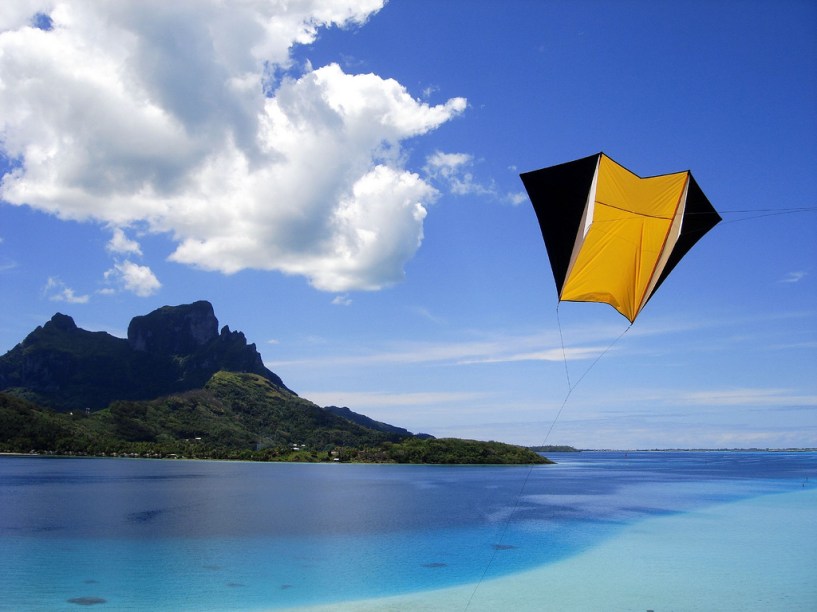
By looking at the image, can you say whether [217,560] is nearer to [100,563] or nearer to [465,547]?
[100,563]

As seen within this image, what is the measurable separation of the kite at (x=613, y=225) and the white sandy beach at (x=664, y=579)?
15.2 meters

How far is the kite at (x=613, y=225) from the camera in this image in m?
8.77

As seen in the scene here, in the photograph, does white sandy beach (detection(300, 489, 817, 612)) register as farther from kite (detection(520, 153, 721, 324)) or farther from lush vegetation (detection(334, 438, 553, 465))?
lush vegetation (detection(334, 438, 553, 465))

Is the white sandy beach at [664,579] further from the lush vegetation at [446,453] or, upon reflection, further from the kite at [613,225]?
the lush vegetation at [446,453]

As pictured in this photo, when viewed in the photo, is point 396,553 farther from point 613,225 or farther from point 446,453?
point 446,453

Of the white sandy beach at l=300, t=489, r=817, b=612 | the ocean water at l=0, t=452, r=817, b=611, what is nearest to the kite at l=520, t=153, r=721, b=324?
the white sandy beach at l=300, t=489, r=817, b=612

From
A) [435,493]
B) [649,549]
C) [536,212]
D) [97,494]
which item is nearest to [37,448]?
[97,494]

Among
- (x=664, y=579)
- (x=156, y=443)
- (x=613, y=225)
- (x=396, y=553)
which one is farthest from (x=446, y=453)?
(x=613, y=225)

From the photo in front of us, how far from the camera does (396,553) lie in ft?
100

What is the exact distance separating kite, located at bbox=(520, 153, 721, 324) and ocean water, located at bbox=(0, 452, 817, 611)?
15.5 meters

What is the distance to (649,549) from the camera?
33.0 meters

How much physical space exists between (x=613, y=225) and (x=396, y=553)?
84.7ft

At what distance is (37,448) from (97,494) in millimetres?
112799

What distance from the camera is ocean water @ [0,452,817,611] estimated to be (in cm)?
2206
